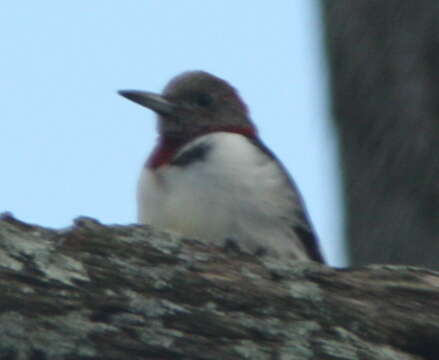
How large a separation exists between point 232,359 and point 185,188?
2.04m

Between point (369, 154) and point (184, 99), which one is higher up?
point (184, 99)

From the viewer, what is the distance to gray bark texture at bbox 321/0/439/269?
19.3 ft

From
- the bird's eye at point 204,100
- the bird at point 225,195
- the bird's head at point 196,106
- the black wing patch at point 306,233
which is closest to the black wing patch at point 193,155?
the bird at point 225,195

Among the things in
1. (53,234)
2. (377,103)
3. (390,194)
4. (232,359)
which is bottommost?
(232,359)

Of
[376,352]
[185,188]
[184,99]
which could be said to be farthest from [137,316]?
[184,99]

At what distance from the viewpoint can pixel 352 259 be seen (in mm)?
6055

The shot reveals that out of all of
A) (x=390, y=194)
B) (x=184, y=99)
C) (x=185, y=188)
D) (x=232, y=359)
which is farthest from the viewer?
(x=184, y=99)

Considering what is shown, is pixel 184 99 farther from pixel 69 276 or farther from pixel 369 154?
pixel 69 276

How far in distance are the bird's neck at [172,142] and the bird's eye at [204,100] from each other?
210 mm

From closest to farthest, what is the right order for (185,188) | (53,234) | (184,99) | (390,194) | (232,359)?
1. (232,359)
2. (53,234)
3. (390,194)
4. (185,188)
5. (184,99)

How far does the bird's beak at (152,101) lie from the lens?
789 centimetres

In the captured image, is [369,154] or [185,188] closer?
[369,154]

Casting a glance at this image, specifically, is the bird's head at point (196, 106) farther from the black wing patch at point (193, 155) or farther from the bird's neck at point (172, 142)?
the black wing patch at point (193, 155)

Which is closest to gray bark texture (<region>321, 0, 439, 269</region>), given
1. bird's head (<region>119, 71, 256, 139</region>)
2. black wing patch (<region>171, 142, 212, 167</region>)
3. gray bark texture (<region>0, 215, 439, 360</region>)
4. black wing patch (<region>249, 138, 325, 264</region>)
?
gray bark texture (<region>0, 215, 439, 360</region>)
